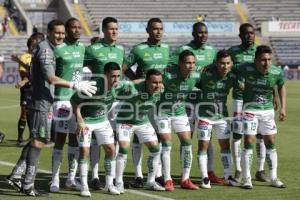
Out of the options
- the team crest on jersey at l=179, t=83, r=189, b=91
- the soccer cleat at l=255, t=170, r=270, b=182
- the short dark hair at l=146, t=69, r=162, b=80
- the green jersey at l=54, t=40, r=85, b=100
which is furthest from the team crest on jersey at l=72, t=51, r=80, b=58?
the soccer cleat at l=255, t=170, r=270, b=182

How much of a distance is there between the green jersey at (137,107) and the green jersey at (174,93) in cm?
30

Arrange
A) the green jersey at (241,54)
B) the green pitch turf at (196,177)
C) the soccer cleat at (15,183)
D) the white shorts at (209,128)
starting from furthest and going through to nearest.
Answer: the green jersey at (241,54) < the white shorts at (209,128) < the soccer cleat at (15,183) < the green pitch turf at (196,177)

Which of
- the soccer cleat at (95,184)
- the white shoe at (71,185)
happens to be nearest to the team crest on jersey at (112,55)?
the soccer cleat at (95,184)

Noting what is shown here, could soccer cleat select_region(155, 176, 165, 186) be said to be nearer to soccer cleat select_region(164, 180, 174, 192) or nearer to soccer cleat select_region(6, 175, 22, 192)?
soccer cleat select_region(164, 180, 174, 192)

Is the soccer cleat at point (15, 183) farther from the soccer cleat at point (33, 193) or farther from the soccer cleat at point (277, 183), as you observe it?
the soccer cleat at point (277, 183)

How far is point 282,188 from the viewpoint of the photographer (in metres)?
10.7

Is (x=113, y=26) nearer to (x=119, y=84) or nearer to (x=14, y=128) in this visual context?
(x=119, y=84)

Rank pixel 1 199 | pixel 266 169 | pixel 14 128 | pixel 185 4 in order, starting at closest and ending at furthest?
pixel 1 199, pixel 266 169, pixel 14 128, pixel 185 4

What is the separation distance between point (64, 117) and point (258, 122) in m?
3.06

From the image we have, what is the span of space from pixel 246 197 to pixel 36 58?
362cm

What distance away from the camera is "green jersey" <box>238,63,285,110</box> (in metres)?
10.8

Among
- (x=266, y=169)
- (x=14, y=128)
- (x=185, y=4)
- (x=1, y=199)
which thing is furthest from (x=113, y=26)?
(x=185, y=4)

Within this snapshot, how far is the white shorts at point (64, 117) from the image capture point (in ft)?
34.1

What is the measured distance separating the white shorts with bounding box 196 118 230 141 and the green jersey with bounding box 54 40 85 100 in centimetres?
209
